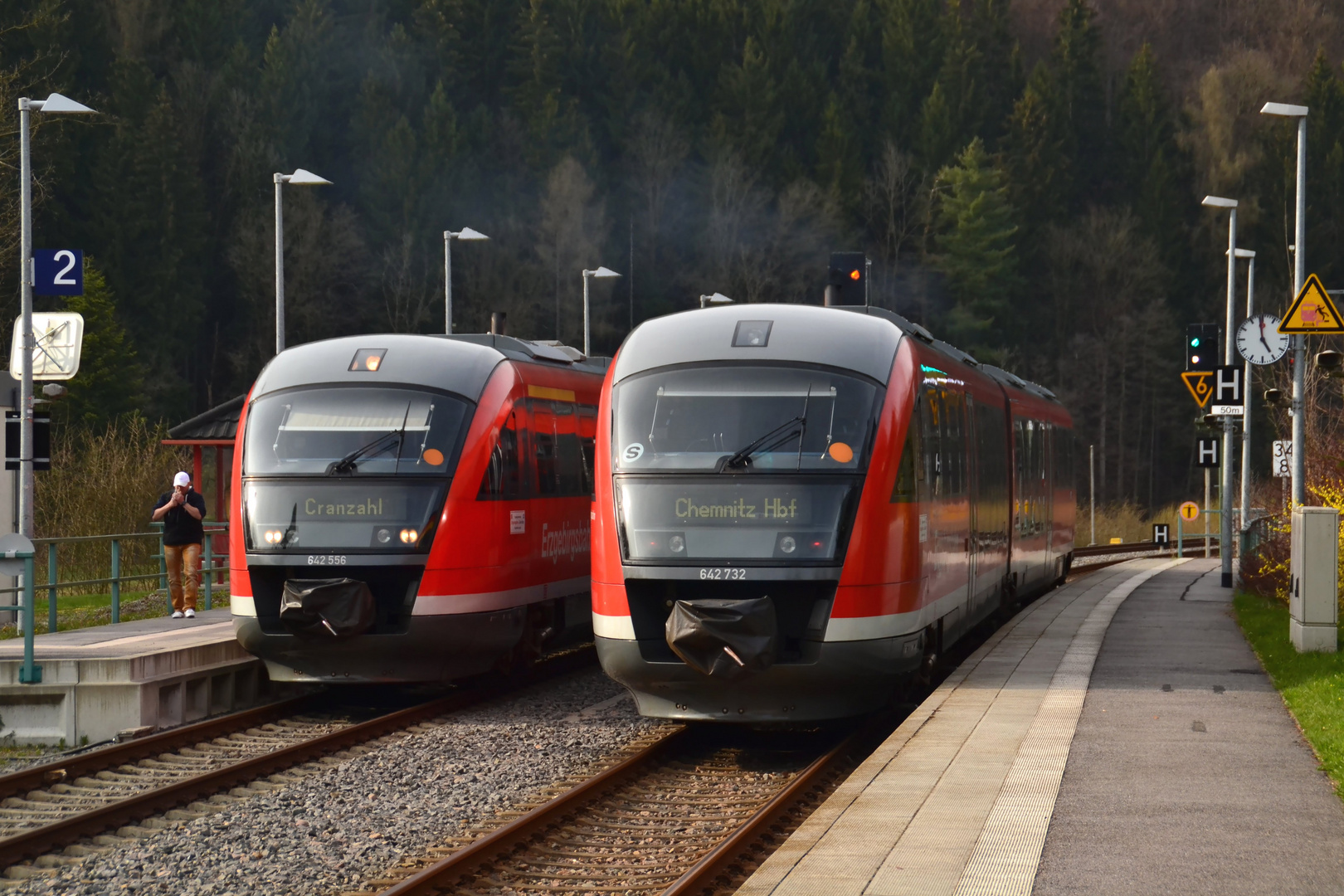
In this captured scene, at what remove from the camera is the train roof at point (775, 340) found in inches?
477

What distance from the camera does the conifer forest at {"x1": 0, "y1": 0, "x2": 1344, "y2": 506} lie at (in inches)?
2773

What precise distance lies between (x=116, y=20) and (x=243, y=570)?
66851mm

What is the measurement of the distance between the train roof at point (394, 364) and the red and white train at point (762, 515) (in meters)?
2.62

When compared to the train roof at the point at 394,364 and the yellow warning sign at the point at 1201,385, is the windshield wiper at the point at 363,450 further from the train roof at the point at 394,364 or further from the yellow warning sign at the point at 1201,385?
the yellow warning sign at the point at 1201,385

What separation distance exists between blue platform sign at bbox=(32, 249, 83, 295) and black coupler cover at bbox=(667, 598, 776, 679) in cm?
1304

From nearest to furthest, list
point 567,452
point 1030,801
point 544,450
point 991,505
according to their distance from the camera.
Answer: point 1030,801 → point 544,450 → point 567,452 → point 991,505

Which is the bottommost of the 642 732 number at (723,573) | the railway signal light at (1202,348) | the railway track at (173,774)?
the railway track at (173,774)

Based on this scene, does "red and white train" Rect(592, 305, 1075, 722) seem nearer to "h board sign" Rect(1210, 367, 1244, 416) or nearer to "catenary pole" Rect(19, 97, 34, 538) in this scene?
"catenary pole" Rect(19, 97, 34, 538)

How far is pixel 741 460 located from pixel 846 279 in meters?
11.0

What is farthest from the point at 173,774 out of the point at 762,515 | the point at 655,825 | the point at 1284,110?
the point at 1284,110

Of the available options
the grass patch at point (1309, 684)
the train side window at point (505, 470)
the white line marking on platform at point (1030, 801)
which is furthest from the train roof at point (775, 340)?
the grass patch at point (1309, 684)

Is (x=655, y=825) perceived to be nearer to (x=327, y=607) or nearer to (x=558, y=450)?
(x=327, y=607)

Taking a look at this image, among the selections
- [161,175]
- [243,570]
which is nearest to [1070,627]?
[243,570]

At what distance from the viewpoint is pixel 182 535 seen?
722 inches
